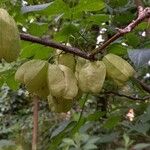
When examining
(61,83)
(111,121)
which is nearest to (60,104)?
(61,83)

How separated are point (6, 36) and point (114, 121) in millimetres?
862

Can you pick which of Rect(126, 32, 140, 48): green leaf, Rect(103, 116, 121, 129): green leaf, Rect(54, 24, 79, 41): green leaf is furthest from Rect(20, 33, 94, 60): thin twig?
Rect(103, 116, 121, 129): green leaf

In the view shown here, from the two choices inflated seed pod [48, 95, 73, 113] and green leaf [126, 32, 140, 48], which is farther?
green leaf [126, 32, 140, 48]

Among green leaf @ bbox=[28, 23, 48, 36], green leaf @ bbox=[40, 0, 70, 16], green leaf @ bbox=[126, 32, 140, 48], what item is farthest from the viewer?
green leaf @ bbox=[126, 32, 140, 48]

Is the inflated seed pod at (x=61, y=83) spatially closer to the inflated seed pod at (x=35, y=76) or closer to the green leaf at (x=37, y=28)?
the inflated seed pod at (x=35, y=76)

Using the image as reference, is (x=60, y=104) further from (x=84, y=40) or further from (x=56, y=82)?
(x=84, y=40)

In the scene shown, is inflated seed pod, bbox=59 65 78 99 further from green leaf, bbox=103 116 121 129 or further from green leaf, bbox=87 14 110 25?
green leaf, bbox=103 116 121 129

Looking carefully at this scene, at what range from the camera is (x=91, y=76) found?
94 cm

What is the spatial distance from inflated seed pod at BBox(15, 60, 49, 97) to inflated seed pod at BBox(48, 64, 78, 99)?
0.02 m

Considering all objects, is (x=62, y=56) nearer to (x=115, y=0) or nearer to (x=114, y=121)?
(x=115, y=0)

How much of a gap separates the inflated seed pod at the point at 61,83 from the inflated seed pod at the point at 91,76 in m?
0.02

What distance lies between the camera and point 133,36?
1104mm

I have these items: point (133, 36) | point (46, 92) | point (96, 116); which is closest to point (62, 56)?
point (46, 92)

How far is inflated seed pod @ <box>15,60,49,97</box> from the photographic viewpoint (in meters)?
0.93
